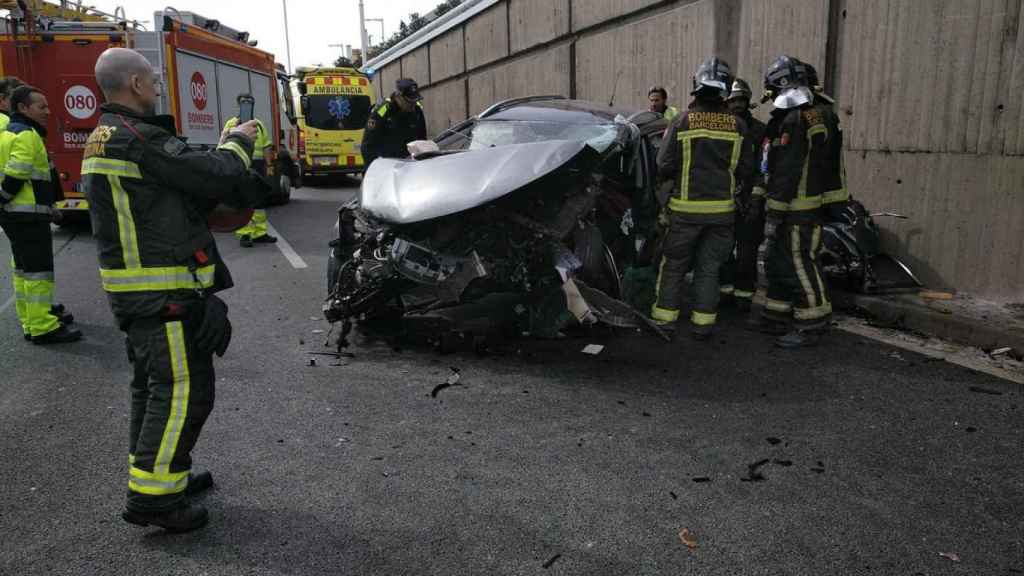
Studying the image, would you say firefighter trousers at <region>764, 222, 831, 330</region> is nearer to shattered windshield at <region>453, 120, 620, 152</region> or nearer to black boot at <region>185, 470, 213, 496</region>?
shattered windshield at <region>453, 120, 620, 152</region>

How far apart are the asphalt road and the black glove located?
659mm

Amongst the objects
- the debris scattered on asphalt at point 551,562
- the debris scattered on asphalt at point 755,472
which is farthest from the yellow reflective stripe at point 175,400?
the debris scattered on asphalt at point 755,472

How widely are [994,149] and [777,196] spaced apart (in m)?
1.88

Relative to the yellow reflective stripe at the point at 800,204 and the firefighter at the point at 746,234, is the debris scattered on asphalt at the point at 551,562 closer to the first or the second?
the yellow reflective stripe at the point at 800,204

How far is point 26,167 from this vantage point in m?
5.25

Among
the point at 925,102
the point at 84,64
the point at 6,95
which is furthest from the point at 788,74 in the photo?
the point at 84,64

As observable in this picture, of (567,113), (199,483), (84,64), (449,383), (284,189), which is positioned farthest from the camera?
(284,189)

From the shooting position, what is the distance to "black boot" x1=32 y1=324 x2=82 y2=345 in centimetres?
534

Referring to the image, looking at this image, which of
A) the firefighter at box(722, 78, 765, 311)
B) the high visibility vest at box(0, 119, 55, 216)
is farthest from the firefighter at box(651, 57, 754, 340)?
the high visibility vest at box(0, 119, 55, 216)

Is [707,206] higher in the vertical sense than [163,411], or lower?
higher

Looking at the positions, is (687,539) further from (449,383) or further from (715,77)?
(715,77)

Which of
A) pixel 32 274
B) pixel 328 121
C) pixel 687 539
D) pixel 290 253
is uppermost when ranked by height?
pixel 328 121

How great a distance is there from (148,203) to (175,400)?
725 mm

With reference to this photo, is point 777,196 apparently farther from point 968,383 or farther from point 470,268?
point 470,268
